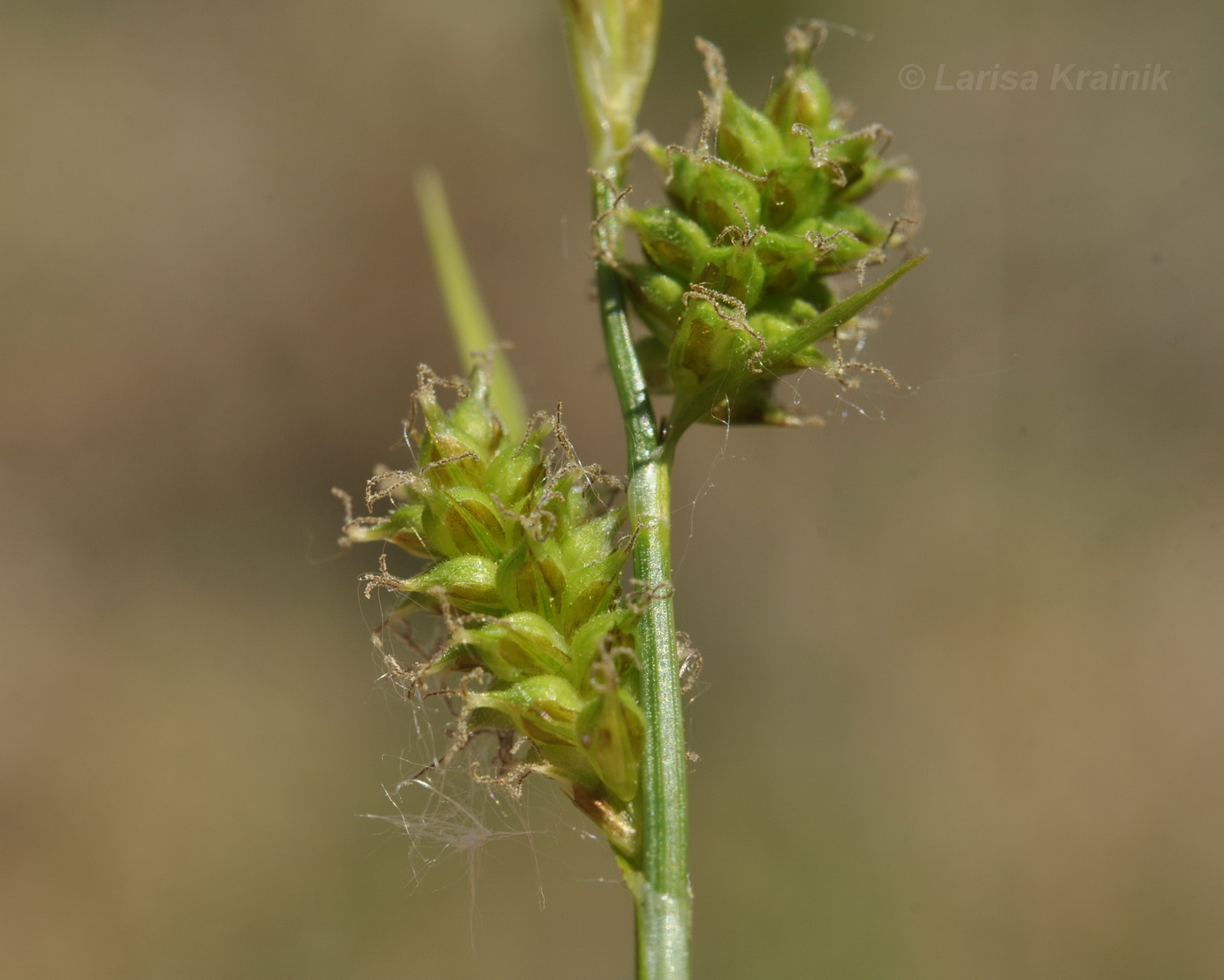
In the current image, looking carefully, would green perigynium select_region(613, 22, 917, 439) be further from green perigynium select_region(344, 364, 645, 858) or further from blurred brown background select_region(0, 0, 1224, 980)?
blurred brown background select_region(0, 0, 1224, 980)

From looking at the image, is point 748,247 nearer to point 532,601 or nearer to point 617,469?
point 532,601

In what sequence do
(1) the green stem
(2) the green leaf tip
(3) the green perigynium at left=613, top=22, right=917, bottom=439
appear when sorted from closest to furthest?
1. (1) the green stem
2. (3) the green perigynium at left=613, top=22, right=917, bottom=439
3. (2) the green leaf tip

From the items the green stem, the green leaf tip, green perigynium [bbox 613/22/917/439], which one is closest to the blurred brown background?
the green leaf tip

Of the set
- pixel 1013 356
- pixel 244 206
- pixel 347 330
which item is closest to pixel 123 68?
pixel 244 206

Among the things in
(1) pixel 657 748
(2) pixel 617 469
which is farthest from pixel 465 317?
(2) pixel 617 469

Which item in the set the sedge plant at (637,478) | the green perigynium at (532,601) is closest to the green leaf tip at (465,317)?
the sedge plant at (637,478)

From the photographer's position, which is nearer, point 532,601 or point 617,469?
point 532,601

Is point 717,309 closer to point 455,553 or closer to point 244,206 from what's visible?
point 455,553
